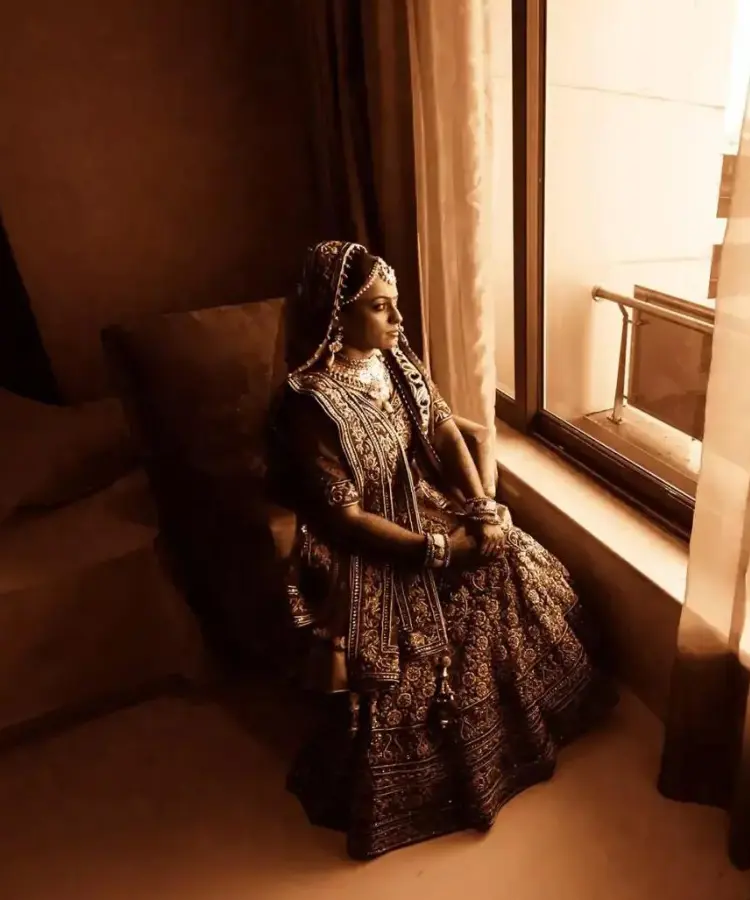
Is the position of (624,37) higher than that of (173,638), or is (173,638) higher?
(624,37)

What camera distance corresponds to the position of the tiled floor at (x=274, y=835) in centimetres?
133

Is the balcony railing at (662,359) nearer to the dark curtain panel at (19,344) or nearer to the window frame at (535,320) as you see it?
the window frame at (535,320)

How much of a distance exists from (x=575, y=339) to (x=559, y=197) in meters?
0.43

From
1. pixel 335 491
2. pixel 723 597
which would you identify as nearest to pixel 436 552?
pixel 335 491

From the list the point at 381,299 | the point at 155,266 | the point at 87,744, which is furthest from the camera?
the point at 155,266

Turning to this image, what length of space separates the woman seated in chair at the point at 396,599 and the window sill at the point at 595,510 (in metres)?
0.20

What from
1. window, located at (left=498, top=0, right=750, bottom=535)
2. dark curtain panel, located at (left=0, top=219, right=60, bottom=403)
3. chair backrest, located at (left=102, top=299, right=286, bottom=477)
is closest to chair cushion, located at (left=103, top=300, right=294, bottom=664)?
chair backrest, located at (left=102, top=299, right=286, bottom=477)

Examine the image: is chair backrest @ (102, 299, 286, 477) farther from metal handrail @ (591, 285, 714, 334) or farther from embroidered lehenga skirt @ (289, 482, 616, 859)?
metal handrail @ (591, 285, 714, 334)

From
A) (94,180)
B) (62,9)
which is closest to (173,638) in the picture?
(94,180)

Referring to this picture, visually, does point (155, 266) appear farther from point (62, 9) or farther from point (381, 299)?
point (381, 299)

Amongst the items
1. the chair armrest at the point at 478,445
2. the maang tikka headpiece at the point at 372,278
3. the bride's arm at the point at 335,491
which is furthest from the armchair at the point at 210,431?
the maang tikka headpiece at the point at 372,278

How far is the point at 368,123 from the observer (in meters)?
1.87

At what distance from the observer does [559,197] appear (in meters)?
2.02

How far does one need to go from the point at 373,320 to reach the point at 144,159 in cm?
118
